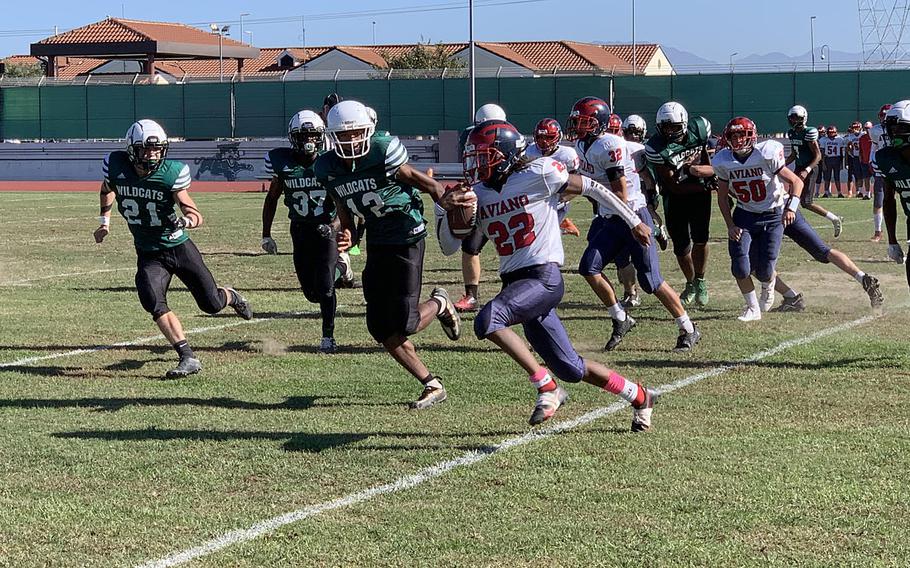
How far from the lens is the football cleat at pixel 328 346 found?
9453 millimetres

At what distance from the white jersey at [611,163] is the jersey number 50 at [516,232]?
10.3 ft

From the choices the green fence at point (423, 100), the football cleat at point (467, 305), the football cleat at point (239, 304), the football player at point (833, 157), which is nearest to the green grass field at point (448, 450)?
the football cleat at point (239, 304)

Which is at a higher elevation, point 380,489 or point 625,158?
point 625,158

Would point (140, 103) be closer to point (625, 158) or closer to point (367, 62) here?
point (367, 62)

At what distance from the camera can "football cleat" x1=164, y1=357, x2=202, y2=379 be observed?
8470 mm

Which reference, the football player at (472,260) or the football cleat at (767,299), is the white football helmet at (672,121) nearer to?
the football player at (472,260)

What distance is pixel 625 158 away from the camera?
9758 mm

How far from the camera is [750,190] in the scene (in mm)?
10492

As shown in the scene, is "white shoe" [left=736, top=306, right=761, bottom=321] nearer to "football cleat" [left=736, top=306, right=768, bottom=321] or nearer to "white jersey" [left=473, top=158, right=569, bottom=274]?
"football cleat" [left=736, top=306, right=768, bottom=321]

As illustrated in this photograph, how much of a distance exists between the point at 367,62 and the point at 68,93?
25613mm

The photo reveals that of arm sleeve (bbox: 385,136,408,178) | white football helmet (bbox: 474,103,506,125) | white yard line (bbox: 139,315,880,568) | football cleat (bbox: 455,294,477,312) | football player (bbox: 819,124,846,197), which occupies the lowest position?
white yard line (bbox: 139,315,880,568)

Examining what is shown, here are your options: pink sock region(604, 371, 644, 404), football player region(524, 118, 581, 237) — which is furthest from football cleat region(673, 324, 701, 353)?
pink sock region(604, 371, 644, 404)

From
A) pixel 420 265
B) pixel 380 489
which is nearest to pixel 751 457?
pixel 380 489

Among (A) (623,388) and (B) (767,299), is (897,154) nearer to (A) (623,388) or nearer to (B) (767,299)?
(B) (767,299)
